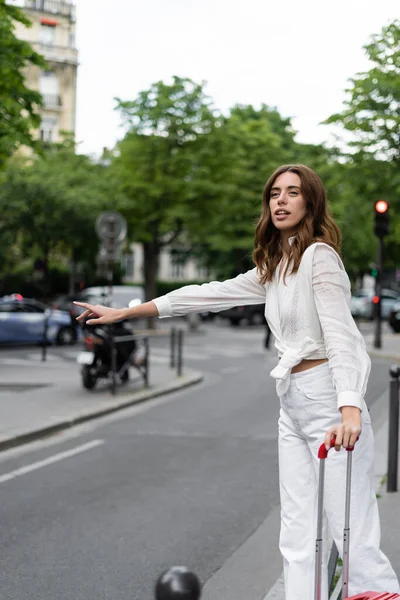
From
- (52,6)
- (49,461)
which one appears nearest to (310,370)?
(49,461)

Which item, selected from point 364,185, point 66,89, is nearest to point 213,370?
point 364,185

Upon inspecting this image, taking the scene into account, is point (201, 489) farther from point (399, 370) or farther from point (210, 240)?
point (210, 240)

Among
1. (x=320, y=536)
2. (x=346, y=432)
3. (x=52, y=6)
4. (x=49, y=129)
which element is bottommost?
(x=320, y=536)

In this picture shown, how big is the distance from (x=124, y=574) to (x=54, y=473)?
318 cm

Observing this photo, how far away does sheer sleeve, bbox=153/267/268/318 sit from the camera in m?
3.46

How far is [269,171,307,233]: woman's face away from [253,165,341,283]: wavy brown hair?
0.06 ft

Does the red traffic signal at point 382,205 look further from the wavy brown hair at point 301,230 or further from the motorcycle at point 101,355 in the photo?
the wavy brown hair at point 301,230

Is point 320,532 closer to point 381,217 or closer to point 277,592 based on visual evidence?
point 277,592

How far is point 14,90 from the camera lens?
13484 mm

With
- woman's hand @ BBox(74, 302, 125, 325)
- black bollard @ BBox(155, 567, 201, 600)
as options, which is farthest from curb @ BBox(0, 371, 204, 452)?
black bollard @ BBox(155, 567, 201, 600)

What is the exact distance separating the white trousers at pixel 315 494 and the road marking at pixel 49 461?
481cm

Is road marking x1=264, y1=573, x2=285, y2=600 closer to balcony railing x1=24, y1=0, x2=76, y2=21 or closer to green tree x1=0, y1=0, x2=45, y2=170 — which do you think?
green tree x1=0, y1=0, x2=45, y2=170

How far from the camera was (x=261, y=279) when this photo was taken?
3443mm

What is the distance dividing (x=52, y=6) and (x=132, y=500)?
202 ft
